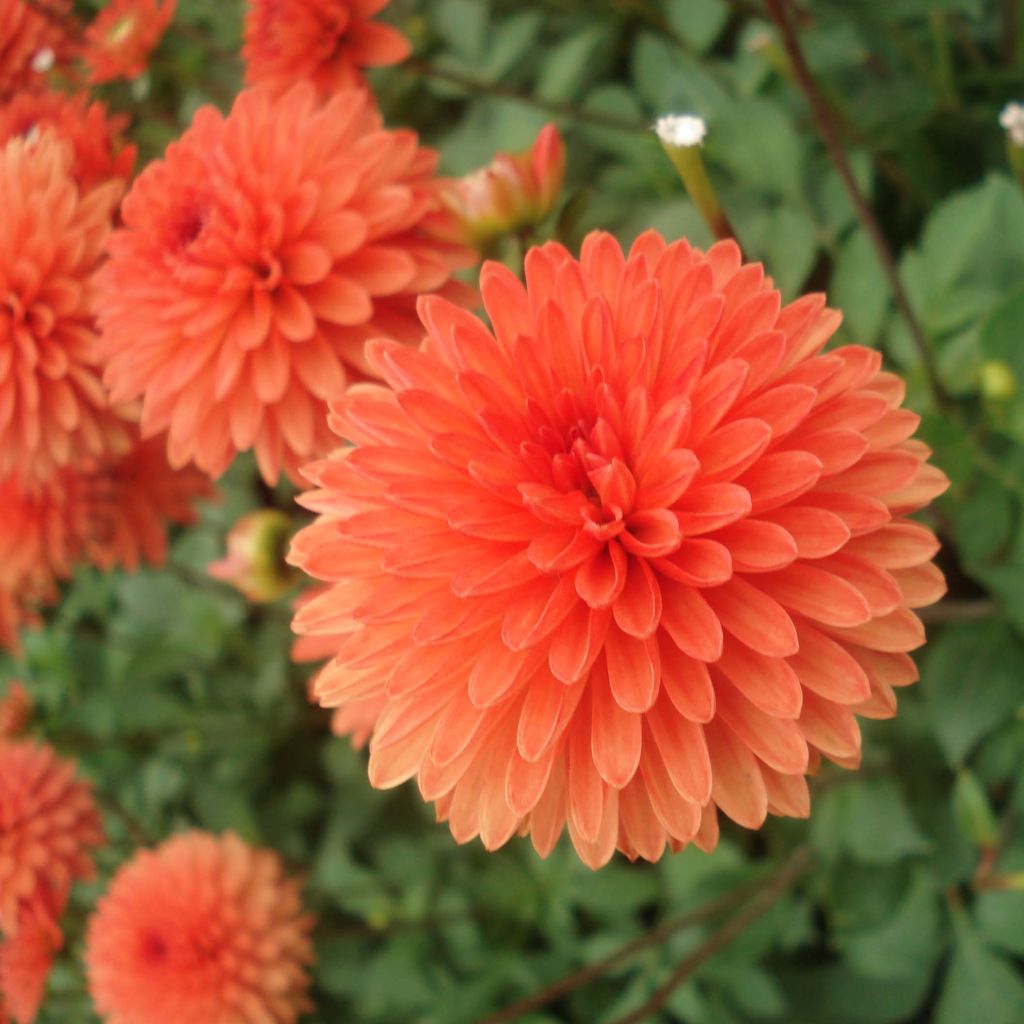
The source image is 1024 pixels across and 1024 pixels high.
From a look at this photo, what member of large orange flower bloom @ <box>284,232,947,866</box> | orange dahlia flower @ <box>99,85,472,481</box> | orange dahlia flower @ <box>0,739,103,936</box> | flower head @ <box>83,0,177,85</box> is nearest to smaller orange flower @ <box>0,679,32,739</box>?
orange dahlia flower @ <box>0,739,103,936</box>

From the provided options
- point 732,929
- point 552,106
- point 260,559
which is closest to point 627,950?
point 732,929

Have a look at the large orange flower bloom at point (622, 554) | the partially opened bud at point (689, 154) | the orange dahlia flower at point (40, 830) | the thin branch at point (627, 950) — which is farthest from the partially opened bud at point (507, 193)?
the orange dahlia flower at point (40, 830)

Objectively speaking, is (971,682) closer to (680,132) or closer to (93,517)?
(680,132)

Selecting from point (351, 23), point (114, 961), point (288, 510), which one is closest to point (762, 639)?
point (351, 23)

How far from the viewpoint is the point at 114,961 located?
1.13m

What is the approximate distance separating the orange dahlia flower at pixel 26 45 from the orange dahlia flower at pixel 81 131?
0.42ft

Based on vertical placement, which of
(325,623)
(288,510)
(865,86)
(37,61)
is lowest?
(288,510)

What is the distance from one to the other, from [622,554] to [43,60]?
959 mm

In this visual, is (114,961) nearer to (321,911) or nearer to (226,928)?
(226,928)

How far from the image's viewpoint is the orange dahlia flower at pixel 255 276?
0.84m

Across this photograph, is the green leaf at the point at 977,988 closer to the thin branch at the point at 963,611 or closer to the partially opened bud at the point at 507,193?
the thin branch at the point at 963,611

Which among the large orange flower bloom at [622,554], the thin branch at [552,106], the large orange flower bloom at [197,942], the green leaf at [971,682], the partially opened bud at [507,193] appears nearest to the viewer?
the large orange flower bloom at [622,554]

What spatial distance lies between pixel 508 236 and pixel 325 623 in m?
0.43

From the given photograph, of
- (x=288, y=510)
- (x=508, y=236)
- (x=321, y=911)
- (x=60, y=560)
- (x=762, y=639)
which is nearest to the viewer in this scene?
(x=762, y=639)
